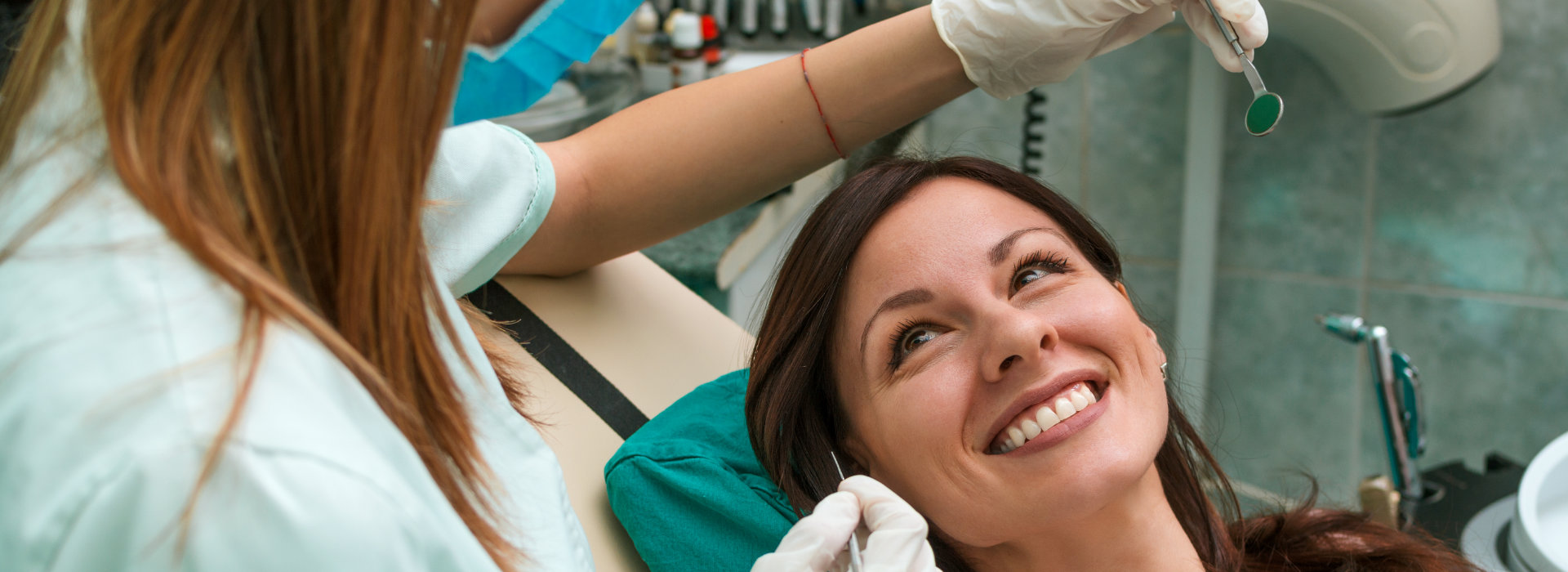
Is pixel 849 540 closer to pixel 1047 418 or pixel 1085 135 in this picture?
pixel 1047 418

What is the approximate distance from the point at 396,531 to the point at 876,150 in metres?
1.32

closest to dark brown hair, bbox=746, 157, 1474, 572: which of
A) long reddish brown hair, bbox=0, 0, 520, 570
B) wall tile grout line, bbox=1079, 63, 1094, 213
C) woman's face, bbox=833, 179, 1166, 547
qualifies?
woman's face, bbox=833, 179, 1166, 547

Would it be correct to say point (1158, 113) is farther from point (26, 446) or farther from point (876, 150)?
point (26, 446)

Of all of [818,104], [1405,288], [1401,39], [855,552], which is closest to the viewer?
[855,552]

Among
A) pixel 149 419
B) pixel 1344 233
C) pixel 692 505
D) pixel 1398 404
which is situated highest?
pixel 149 419

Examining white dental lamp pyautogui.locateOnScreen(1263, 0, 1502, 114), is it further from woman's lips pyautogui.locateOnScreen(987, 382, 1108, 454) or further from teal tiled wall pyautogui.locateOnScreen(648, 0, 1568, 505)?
woman's lips pyautogui.locateOnScreen(987, 382, 1108, 454)

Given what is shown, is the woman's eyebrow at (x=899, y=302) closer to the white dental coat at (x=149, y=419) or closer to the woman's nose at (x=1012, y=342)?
the woman's nose at (x=1012, y=342)

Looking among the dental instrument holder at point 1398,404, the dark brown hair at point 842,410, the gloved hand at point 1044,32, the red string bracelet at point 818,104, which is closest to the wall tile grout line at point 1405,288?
the dental instrument holder at point 1398,404

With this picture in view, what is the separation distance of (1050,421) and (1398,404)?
0.77 meters

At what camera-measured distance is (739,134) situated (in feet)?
4.15

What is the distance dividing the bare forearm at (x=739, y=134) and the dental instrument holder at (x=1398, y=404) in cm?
71

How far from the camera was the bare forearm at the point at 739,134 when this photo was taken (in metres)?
1.26

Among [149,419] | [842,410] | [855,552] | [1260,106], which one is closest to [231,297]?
[149,419]

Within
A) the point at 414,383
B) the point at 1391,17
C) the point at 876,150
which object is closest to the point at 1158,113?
the point at 1391,17
